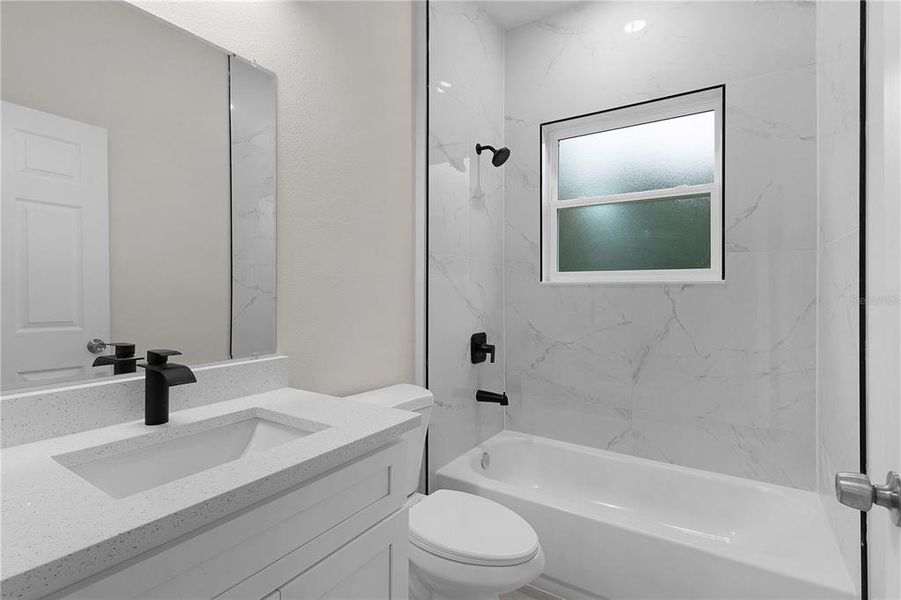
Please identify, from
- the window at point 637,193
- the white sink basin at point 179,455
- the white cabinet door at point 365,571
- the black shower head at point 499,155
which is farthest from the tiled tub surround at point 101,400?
the window at point 637,193

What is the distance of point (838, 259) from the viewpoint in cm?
140

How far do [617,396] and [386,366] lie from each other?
1.20 meters

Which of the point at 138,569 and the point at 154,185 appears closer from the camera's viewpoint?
the point at 138,569

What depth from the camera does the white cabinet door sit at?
2.72 feet

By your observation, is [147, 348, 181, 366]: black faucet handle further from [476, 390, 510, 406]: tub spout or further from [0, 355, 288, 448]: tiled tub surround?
[476, 390, 510, 406]: tub spout

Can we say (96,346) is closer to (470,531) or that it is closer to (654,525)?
(470,531)

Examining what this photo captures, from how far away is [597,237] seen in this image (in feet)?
8.05

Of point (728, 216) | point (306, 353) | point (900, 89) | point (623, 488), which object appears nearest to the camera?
point (900, 89)

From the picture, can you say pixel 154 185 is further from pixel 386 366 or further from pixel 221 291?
pixel 386 366

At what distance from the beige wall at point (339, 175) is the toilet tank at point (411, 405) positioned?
94 millimetres

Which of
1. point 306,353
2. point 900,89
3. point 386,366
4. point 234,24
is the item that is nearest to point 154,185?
point 234,24

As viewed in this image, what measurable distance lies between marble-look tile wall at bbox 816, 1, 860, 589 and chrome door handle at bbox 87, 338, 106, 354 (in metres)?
1.79

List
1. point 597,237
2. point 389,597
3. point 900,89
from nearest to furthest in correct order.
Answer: point 900,89 → point 389,597 → point 597,237

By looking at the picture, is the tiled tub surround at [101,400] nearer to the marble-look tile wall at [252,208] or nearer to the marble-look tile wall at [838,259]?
the marble-look tile wall at [252,208]
